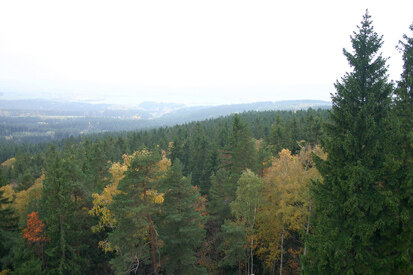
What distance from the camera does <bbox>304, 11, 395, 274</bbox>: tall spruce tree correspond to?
30.3ft

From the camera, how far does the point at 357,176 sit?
29.9ft

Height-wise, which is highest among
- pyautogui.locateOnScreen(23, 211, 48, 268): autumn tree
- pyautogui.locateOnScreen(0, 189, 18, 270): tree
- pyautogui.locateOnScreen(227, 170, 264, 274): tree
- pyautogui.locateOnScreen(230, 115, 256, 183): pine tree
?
pyautogui.locateOnScreen(230, 115, 256, 183): pine tree

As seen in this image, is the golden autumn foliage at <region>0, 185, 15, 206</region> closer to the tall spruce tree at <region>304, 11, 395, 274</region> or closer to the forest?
the forest

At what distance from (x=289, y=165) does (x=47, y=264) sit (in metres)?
21.2

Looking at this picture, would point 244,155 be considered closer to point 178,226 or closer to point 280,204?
point 280,204

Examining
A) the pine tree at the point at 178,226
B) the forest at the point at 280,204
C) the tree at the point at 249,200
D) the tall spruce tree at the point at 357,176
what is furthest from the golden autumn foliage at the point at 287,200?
the pine tree at the point at 178,226

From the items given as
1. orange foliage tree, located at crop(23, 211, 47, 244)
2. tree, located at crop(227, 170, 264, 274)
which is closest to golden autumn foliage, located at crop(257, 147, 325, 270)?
tree, located at crop(227, 170, 264, 274)

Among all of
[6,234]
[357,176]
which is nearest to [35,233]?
[6,234]

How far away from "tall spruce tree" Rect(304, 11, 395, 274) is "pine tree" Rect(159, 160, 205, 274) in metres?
8.81

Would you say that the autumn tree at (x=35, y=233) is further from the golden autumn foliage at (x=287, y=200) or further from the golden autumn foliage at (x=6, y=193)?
the golden autumn foliage at (x=287, y=200)

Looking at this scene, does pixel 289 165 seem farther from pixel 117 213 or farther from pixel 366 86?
pixel 117 213

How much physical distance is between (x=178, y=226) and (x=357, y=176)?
12.9 m

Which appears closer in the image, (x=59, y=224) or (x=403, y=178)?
(x=403, y=178)

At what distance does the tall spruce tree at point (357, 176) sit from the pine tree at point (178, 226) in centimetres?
881
